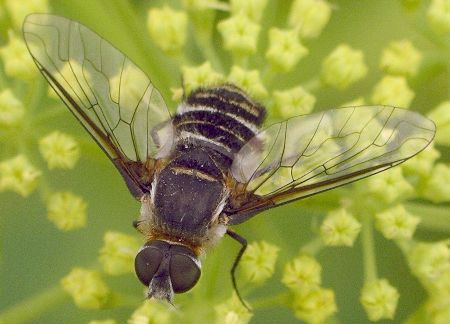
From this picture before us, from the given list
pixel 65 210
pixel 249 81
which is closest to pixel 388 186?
pixel 249 81

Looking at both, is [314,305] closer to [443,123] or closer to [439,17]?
[443,123]

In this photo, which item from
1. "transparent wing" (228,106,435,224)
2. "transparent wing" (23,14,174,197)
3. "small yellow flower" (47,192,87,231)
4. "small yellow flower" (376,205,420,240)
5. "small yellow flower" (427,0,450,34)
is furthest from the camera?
"small yellow flower" (427,0,450,34)

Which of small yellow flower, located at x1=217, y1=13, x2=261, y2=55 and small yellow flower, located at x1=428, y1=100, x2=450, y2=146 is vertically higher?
small yellow flower, located at x1=217, y1=13, x2=261, y2=55

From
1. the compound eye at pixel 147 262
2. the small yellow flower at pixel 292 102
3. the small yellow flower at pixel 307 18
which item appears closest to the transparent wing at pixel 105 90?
the compound eye at pixel 147 262

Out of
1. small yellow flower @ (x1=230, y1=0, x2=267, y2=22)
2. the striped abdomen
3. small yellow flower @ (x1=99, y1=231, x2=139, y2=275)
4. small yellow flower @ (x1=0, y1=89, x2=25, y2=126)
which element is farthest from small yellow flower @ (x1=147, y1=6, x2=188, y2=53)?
small yellow flower @ (x1=99, y1=231, x2=139, y2=275)

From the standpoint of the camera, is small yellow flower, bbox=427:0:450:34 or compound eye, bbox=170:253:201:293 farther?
small yellow flower, bbox=427:0:450:34

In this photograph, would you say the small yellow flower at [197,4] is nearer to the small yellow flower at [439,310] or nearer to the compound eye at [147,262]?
the compound eye at [147,262]

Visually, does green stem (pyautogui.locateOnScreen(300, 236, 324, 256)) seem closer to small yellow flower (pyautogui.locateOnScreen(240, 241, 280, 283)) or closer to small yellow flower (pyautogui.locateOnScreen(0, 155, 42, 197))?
small yellow flower (pyautogui.locateOnScreen(240, 241, 280, 283))
